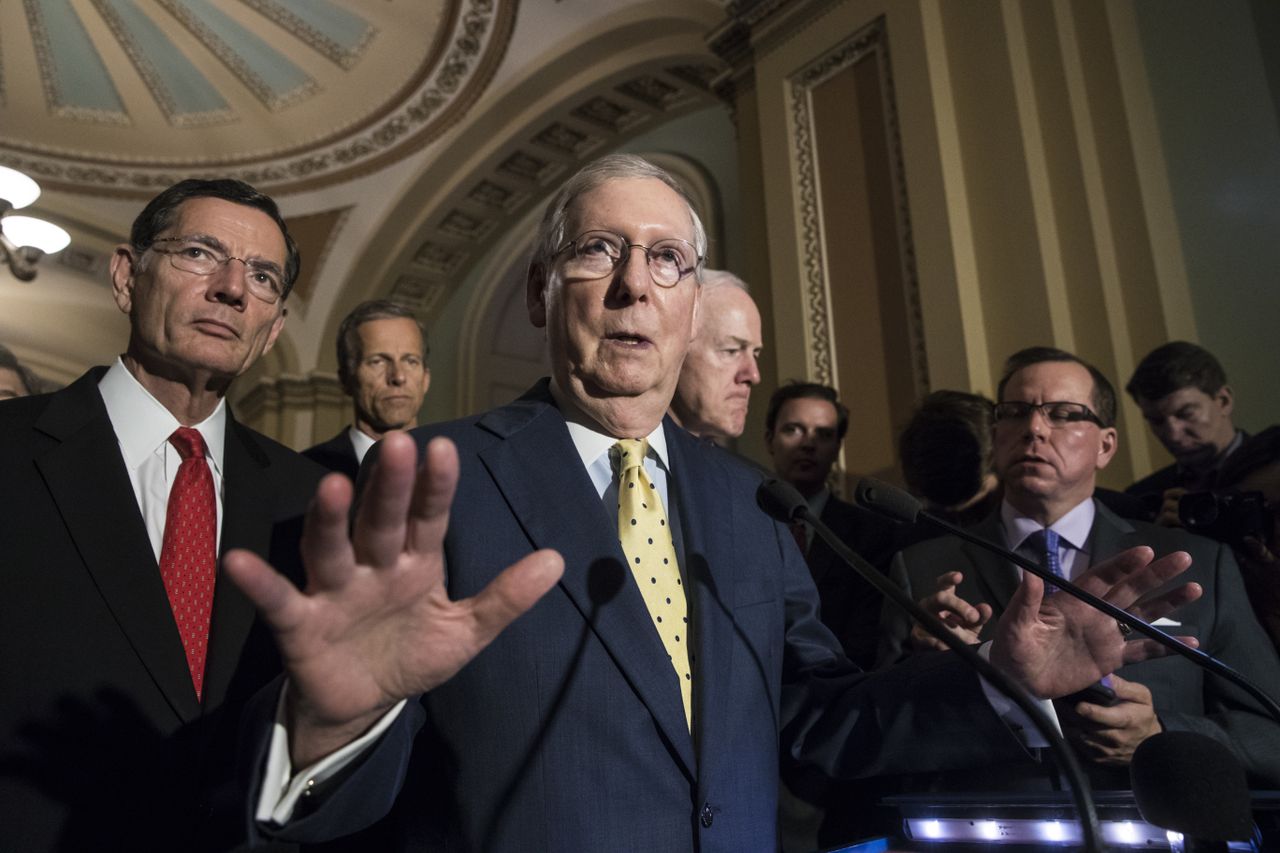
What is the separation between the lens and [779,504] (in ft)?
3.73

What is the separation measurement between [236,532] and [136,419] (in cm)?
25

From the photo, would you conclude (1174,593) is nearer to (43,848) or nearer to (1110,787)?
(1110,787)

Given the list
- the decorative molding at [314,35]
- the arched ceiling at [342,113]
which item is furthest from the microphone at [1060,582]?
the decorative molding at [314,35]

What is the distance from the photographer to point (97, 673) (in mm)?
1173

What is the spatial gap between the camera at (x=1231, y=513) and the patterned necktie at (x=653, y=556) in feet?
3.82

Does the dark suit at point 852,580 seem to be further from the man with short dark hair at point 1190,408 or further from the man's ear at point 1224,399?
the man's ear at point 1224,399

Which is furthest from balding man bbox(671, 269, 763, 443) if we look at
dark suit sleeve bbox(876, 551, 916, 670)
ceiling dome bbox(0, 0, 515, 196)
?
ceiling dome bbox(0, 0, 515, 196)

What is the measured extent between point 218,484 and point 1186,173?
3807mm

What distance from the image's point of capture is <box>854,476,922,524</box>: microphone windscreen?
1.13 m

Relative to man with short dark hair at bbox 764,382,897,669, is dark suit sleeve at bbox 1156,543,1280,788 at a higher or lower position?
lower

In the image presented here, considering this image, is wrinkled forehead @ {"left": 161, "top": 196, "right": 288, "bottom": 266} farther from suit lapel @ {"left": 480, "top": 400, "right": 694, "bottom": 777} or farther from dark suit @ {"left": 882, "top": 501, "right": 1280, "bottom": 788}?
dark suit @ {"left": 882, "top": 501, "right": 1280, "bottom": 788}

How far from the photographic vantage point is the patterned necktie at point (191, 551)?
1.28m

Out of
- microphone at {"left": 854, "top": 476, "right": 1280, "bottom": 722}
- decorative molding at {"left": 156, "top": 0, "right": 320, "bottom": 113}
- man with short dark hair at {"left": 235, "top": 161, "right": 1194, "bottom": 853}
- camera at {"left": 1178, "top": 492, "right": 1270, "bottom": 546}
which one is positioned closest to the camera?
man with short dark hair at {"left": 235, "top": 161, "right": 1194, "bottom": 853}

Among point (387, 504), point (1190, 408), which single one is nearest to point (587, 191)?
point (387, 504)
